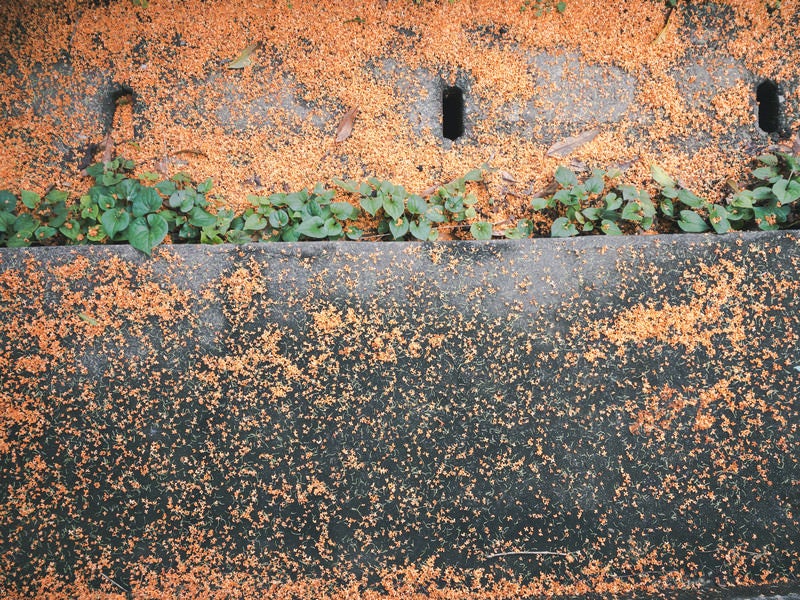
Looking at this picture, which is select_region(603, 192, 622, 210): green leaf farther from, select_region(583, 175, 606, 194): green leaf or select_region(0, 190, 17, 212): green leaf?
select_region(0, 190, 17, 212): green leaf

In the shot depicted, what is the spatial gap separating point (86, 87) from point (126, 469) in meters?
1.42

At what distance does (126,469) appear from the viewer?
1.52 m

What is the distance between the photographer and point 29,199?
1.68 metres

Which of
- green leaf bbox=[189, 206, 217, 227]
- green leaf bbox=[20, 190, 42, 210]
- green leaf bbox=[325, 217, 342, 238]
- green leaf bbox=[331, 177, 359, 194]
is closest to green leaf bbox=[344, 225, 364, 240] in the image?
green leaf bbox=[325, 217, 342, 238]

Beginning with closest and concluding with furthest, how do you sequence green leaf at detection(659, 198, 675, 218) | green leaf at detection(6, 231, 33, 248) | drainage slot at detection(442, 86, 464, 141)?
green leaf at detection(6, 231, 33, 248)
green leaf at detection(659, 198, 675, 218)
drainage slot at detection(442, 86, 464, 141)

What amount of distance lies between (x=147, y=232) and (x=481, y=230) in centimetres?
113

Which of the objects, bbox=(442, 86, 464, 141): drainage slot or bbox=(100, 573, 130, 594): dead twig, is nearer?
bbox=(100, 573, 130, 594): dead twig

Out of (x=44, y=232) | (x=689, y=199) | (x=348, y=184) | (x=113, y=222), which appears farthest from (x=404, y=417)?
(x=44, y=232)

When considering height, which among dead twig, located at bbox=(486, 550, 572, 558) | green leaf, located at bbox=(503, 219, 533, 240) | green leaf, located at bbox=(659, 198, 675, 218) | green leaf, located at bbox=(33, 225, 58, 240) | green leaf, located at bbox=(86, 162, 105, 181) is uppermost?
green leaf, located at bbox=(86, 162, 105, 181)

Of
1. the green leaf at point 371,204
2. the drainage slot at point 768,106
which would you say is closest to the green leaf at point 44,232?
the green leaf at point 371,204

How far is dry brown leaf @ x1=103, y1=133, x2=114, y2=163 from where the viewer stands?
1.77 m

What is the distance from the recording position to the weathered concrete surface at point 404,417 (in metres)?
1.52

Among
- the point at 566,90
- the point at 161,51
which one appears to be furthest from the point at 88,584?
the point at 566,90

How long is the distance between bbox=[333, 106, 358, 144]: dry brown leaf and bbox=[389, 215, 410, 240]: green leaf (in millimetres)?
413
